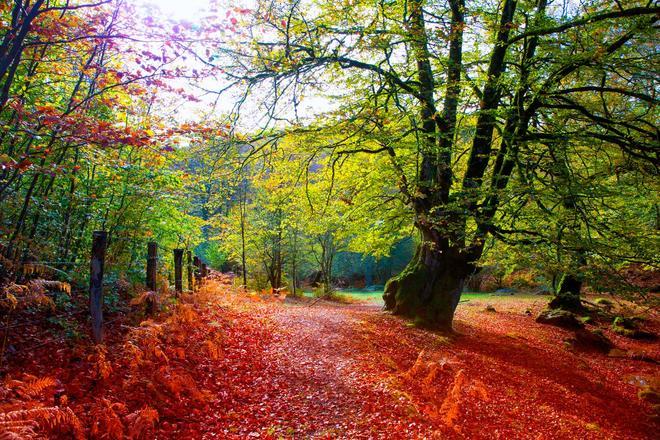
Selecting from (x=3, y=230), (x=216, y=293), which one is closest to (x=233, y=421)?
(x=3, y=230)

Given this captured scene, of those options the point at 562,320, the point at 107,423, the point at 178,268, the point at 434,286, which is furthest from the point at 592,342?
the point at 107,423

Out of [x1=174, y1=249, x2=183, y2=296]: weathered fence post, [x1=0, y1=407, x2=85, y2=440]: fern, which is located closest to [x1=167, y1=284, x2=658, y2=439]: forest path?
[x1=0, y1=407, x2=85, y2=440]: fern

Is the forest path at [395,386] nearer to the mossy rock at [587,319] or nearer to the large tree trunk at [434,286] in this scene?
the large tree trunk at [434,286]

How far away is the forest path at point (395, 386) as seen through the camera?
178 inches

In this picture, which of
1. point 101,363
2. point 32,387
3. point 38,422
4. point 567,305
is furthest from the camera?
point 567,305

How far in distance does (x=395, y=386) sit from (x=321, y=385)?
3.64 ft

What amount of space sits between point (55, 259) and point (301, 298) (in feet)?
52.5

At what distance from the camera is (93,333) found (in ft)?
16.9

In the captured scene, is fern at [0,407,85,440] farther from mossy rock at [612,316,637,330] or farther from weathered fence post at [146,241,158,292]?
mossy rock at [612,316,637,330]

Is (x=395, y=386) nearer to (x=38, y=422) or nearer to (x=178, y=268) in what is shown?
(x=38, y=422)

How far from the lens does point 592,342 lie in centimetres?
1054

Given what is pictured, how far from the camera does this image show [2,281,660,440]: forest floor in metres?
4.29

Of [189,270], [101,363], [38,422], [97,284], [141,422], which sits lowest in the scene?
[141,422]

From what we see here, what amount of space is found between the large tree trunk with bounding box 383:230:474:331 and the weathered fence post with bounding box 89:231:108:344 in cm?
723
